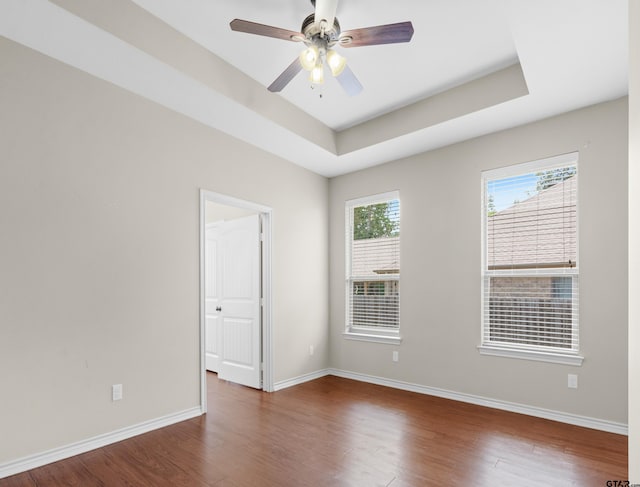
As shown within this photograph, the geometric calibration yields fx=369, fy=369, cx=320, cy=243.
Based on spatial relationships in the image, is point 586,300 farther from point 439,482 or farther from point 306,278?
point 306,278

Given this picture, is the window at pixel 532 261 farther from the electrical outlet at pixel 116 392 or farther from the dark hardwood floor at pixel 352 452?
the electrical outlet at pixel 116 392

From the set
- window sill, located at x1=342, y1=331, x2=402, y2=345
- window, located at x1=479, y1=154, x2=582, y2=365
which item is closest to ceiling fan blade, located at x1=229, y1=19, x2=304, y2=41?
window, located at x1=479, y1=154, x2=582, y2=365

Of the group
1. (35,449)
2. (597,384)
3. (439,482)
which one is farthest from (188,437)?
(597,384)

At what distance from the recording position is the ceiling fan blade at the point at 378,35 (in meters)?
2.21

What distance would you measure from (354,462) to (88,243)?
2.61 meters

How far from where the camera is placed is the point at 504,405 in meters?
3.73

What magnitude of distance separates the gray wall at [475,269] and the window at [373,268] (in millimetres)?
130

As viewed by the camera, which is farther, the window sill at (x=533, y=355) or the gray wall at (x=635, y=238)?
the window sill at (x=533, y=355)

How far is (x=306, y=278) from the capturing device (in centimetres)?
500

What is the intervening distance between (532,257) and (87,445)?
4247 millimetres

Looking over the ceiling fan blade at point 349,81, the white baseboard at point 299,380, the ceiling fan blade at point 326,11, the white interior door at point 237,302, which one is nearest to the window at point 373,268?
the white baseboard at point 299,380

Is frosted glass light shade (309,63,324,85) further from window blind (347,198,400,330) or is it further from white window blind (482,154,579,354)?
window blind (347,198,400,330)

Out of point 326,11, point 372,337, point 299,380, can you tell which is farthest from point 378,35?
point 299,380

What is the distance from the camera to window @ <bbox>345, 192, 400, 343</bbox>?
15.6ft
